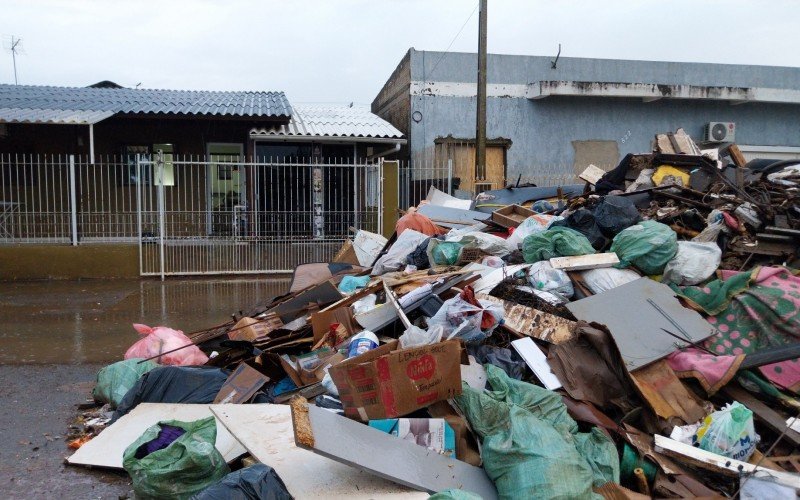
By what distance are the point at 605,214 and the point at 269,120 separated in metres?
8.10

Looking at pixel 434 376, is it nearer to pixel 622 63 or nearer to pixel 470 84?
pixel 470 84

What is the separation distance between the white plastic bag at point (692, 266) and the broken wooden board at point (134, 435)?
3.73m

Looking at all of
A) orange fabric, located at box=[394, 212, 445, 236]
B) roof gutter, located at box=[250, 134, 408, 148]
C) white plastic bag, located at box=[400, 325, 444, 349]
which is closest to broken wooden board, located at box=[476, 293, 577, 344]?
white plastic bag, located at box=[400, 325, 444, 349]

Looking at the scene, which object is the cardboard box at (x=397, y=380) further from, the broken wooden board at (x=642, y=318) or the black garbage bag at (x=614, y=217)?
the black garbage bag at (x=614, y=217)

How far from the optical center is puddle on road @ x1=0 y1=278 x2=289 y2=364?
6375 millimetres

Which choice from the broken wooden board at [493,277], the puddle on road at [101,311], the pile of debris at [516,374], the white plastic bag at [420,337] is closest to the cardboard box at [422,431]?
the pile of debris at [516,374]

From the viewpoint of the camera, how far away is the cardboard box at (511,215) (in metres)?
7.31

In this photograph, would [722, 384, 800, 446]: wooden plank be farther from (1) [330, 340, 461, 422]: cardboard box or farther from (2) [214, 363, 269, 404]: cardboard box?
(2) [214, 363, 269, 404]: cardboard box

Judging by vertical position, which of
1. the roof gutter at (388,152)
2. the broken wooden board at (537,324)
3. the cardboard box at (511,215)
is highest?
the roof gutter at (388,152)

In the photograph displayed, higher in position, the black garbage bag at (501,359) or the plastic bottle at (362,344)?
the plastic bottle at (362,344)

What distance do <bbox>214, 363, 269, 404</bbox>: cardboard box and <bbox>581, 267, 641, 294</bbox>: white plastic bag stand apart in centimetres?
281

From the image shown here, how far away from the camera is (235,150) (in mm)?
13320

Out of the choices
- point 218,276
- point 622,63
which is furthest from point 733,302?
point 622,63

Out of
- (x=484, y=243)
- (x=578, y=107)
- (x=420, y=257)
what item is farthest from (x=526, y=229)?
(x=578, y=107)
